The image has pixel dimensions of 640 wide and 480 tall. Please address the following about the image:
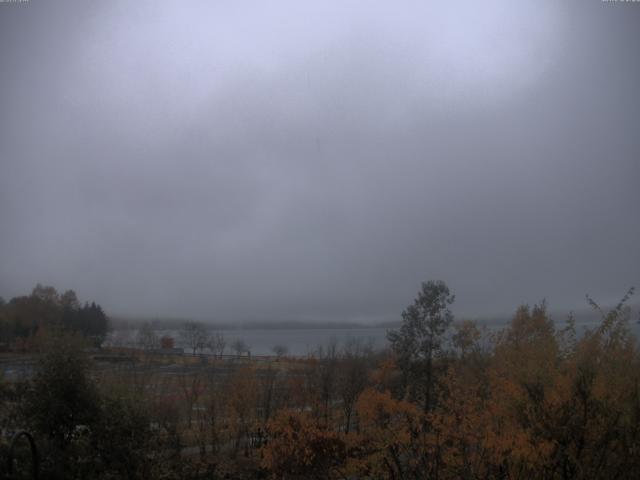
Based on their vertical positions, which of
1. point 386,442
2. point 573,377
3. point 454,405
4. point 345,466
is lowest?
point 345,466

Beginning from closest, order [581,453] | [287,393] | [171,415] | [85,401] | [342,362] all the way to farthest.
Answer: [581,453] → [85,401] → [171,415] → [287,393] → [342,362]

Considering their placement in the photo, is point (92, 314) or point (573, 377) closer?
point (573, 377)

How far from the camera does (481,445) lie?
1285 centimetres

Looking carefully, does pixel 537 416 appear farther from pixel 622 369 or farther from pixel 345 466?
pixel 345 466

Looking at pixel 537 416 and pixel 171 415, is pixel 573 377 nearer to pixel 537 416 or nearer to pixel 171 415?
pixel 537 416

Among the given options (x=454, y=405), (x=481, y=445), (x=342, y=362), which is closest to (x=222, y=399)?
(x=342, y=362)

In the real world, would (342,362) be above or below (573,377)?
below

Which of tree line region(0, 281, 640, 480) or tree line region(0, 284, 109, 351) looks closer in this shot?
tree line region(0, 281, 640, 480)

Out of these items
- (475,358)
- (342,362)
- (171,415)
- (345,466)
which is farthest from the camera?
(342,362)

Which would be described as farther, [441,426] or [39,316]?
[39,316]

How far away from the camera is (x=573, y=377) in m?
12.3

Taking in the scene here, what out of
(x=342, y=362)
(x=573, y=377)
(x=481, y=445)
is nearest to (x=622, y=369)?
(x=573, y=377)

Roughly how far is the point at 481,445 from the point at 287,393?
17721 mm

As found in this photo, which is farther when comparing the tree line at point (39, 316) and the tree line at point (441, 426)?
the tree line at point (39, 316)
